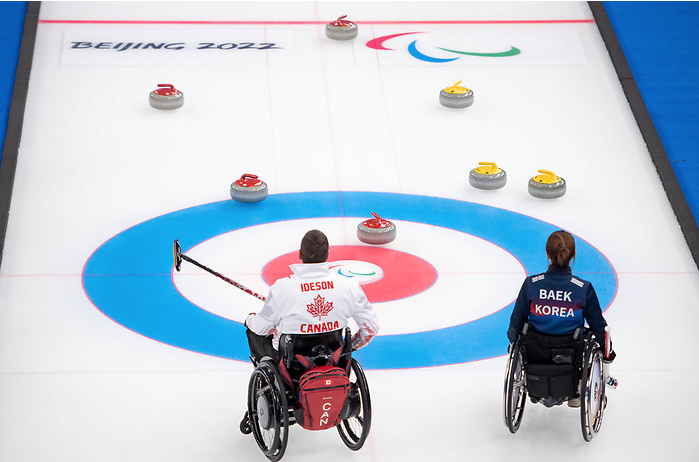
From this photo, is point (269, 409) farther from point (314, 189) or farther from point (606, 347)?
point (314, 189)

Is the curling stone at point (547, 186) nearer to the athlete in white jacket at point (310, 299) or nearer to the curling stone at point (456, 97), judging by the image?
the curling stone at point (456, 97)

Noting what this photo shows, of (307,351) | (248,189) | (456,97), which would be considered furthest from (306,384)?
(456,97)

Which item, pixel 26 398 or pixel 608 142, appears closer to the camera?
pixel 26 398

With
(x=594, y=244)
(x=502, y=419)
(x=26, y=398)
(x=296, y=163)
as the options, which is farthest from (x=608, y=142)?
(x=26, y=398)

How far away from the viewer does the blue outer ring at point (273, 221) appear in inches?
311

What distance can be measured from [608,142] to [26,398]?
23.0 ft

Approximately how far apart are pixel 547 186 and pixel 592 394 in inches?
163

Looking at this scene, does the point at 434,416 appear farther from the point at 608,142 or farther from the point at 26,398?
the point at 608,142

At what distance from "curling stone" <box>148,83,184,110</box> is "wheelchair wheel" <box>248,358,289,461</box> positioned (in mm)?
5920

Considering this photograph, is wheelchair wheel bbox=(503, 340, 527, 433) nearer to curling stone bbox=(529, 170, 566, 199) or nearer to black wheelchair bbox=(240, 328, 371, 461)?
black wheelchair bbox=(240, 328, 371, 461)

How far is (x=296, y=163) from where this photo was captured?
11.0 metres

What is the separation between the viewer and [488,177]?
412 inches

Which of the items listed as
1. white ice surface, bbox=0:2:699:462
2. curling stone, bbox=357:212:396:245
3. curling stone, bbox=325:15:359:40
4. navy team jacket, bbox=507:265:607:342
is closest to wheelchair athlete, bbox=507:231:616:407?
navy team jacket, bbox=507:265:607:342

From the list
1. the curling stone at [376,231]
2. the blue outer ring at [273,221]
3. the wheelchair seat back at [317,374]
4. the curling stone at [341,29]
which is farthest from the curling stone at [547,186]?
the wheelchair seat back at [317,374]
